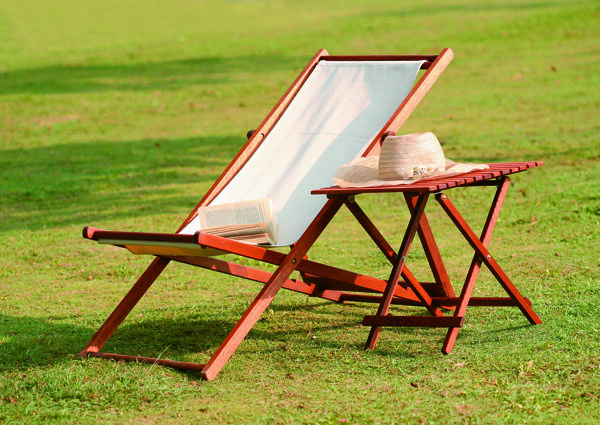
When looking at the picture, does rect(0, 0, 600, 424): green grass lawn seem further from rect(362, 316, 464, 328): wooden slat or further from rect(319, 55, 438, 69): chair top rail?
rect(319, 55, 438, 69): chair top rail

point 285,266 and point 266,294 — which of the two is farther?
point 285,266

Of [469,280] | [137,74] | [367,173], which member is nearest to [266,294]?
[367,173]

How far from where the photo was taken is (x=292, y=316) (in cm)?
548

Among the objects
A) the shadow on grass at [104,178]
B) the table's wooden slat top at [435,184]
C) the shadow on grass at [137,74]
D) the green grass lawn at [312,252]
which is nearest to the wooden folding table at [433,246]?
the table's wooden slat top at [435,184]

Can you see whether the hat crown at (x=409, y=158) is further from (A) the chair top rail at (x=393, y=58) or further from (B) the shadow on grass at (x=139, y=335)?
(B) the shadow on grass at (x=139, y=335)

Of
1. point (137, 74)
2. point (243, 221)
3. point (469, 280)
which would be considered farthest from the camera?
point (137, 74)

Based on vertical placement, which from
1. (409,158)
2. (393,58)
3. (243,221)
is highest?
(393,58)

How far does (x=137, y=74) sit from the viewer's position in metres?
18.4

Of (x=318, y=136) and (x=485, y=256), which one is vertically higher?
(x=318, y=136)

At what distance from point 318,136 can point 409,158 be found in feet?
3.43

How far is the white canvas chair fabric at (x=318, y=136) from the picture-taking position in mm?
5172

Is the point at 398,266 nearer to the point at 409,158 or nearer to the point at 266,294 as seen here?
the point at 409,158

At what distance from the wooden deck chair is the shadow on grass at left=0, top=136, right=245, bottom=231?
12.4ft

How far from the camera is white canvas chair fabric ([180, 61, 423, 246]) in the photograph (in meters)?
5.17
